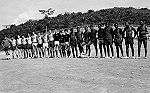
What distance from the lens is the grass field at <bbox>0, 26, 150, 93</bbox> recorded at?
461 inches

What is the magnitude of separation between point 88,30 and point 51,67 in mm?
5245

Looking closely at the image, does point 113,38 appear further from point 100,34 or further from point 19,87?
point 19,87

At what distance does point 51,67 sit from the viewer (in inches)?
642

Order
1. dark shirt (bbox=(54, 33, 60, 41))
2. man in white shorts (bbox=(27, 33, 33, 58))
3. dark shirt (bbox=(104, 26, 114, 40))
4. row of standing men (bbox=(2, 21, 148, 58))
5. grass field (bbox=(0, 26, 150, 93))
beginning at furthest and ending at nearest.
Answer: man in white shorts (bbox=(27, 33, 33, 58)), dark shirt (bbox=(54, 33, 60, 41)), dark shirt (bbox=(104, 26, 114, 40)), row of standing men (bbox=(2, 21, 148, 58)), grass field (bbox=(0, 26, 150, 93))

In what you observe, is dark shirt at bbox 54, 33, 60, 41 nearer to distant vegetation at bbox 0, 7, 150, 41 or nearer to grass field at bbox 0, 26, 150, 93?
grass field at bbox 0, 26, 150, 93

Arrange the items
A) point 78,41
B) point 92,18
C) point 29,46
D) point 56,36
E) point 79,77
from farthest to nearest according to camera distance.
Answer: point 92,18
point 29,46
point 56,36
point 78,41
point 79,77

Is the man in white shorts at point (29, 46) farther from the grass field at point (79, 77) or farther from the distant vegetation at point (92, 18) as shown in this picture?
the distant vegetation at point (92, 18)

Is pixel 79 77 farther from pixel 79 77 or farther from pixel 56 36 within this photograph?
pixel 56 36

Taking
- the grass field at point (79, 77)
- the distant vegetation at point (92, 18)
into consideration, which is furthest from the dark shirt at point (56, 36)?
the distant vegetation at point (92, 18)

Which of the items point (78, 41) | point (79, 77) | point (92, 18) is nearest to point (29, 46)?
point (78, 41)

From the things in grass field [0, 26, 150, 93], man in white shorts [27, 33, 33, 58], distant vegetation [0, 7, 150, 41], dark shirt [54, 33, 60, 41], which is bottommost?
grass field [0, 26, 150, 93]

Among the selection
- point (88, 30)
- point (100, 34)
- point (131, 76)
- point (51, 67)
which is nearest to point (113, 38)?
point (100, 34)

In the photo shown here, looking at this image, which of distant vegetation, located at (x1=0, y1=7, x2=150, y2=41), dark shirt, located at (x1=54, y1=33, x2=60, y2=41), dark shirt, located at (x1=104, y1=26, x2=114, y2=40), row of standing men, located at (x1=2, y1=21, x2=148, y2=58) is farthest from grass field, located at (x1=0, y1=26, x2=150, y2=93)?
distant vegetation, located at (x1=0, y1=7, x2=150, y2=41)

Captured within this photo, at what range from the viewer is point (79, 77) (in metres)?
13.6
